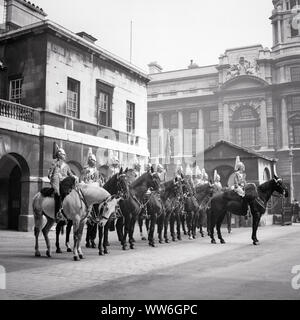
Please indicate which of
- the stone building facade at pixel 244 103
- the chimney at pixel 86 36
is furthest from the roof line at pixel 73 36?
the stone building facade at pixel 244 103

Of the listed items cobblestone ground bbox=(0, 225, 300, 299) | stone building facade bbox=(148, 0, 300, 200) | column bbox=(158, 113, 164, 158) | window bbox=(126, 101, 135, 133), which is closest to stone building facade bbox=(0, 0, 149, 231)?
window bbox=(126, 101, 135, 133)

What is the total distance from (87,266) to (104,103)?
17.3 metres

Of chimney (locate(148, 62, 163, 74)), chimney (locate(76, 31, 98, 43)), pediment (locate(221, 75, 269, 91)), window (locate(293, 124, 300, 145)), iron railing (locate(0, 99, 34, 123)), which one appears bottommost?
iron railing (locate(0, 99, 34, 123))

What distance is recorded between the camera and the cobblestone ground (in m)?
6.57

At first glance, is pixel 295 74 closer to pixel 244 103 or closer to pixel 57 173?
pixel 244 103

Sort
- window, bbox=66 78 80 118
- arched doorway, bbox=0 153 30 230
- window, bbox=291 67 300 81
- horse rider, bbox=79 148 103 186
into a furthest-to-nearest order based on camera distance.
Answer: window, bbox=291 67 300 81, window, bbox=66 78 80 118, arched doorway, bbox=0 153 30 230, horse rider, bbox=79 148 103 186

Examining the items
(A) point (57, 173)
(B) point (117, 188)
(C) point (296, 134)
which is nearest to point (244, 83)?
(C) point (296, 134)

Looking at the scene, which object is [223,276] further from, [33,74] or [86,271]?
[33,74]

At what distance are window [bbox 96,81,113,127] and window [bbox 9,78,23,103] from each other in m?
4.65

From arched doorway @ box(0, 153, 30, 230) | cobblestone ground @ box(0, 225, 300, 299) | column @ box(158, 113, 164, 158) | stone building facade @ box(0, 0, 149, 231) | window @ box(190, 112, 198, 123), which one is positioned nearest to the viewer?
cobblestone ground @ box(0, 225, 300, 299)

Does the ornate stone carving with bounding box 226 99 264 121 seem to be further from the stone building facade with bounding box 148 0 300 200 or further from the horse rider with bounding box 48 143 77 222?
the horse rider with bounding box 48 143 77 222

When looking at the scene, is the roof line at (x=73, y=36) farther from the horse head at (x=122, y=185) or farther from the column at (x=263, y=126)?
the column at (x=263, y=126)

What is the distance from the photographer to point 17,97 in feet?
70.3

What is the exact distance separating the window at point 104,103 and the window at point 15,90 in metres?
4.65
